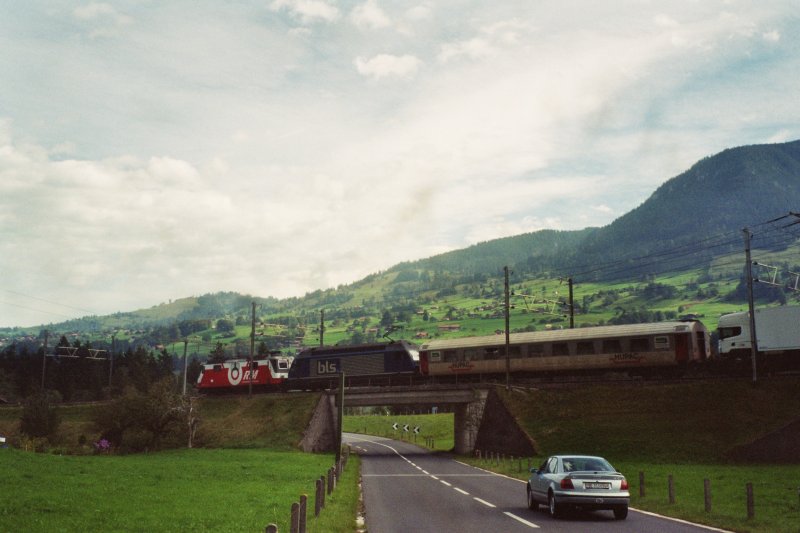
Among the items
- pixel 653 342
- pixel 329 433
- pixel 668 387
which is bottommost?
pixel 329 433

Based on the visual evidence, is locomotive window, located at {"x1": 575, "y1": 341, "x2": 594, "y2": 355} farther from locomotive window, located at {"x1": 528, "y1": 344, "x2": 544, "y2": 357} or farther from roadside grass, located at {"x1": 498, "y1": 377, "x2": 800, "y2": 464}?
roadside grass, located at {"x1": 498, "y1": 377, "x2": 800, "y2": 464}

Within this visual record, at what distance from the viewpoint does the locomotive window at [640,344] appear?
175 ft

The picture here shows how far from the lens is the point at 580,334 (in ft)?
185

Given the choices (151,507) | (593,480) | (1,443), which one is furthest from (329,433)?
(593,480)

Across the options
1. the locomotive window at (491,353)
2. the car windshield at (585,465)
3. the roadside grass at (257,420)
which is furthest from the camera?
the roadside grass at (257,420)

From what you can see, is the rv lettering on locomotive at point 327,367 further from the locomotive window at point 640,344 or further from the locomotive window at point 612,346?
the locomotive window at point 640,344

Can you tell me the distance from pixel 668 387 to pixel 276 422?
114ft

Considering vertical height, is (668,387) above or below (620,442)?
above

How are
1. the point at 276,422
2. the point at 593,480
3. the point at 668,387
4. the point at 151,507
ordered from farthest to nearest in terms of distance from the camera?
1. the point at 276,422
2. the point at 668,387
3. the point at 151,507
4. the point at 593,480

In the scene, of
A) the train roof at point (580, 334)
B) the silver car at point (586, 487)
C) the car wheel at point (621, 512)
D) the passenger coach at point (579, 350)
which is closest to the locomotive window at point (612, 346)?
the passenger coach at point (579, 350)

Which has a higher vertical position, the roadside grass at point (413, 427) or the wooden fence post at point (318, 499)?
the wooden fence post at point (318, 499)

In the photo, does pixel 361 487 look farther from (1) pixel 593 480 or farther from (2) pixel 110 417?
(2) pixel 110 417

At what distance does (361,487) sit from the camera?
29.6 metres

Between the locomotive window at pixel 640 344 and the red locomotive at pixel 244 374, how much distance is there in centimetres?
3804
